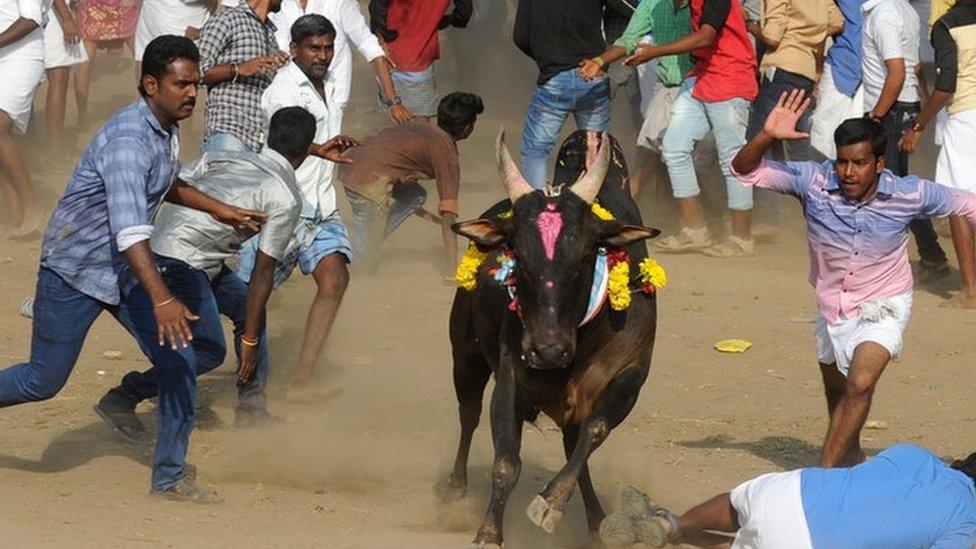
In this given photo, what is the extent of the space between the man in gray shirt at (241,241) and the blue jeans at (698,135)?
4.72m

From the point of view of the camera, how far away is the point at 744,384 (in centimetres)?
1077

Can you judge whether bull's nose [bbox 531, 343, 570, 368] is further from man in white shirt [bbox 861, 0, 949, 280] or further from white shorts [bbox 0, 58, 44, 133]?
white shorts [bbox 0, 58, 44, 133]

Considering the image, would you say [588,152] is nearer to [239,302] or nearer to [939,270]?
[239,302]

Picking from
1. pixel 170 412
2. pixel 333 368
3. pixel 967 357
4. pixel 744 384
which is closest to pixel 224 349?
pixel 170 412

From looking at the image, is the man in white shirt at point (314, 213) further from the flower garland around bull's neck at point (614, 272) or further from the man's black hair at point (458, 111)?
the flower garland around bull's neck at point (614, 272)

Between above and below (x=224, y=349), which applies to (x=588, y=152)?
above

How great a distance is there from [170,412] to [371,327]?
3986 millimetres

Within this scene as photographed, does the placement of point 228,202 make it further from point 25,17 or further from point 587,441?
point 25,17

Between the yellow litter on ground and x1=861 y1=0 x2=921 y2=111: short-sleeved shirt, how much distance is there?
2401 millimetres

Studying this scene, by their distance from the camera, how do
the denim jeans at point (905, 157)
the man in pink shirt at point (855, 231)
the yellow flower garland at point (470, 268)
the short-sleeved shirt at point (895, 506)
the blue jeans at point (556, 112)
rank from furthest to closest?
the blue jeans at point (556, 112), the denim jeans at point (905, 157), the man in pink shirt at point (855, 231), the yellow flower garland at point (470, 268), the short-sleeved shirt at point (895, 506)

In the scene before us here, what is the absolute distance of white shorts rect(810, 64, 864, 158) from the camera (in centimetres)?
1338

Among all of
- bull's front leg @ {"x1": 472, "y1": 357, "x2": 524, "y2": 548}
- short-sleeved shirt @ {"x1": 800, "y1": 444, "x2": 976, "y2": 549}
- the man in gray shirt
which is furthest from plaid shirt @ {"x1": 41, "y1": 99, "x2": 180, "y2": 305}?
short-sleeved shirt @ {"x1": 800, "y1": 444, "x2": 976, "y2": 549}

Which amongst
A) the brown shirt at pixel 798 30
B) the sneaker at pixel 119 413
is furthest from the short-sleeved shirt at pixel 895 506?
the brown shirt at pixel 798 30

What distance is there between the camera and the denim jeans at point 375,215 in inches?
502
